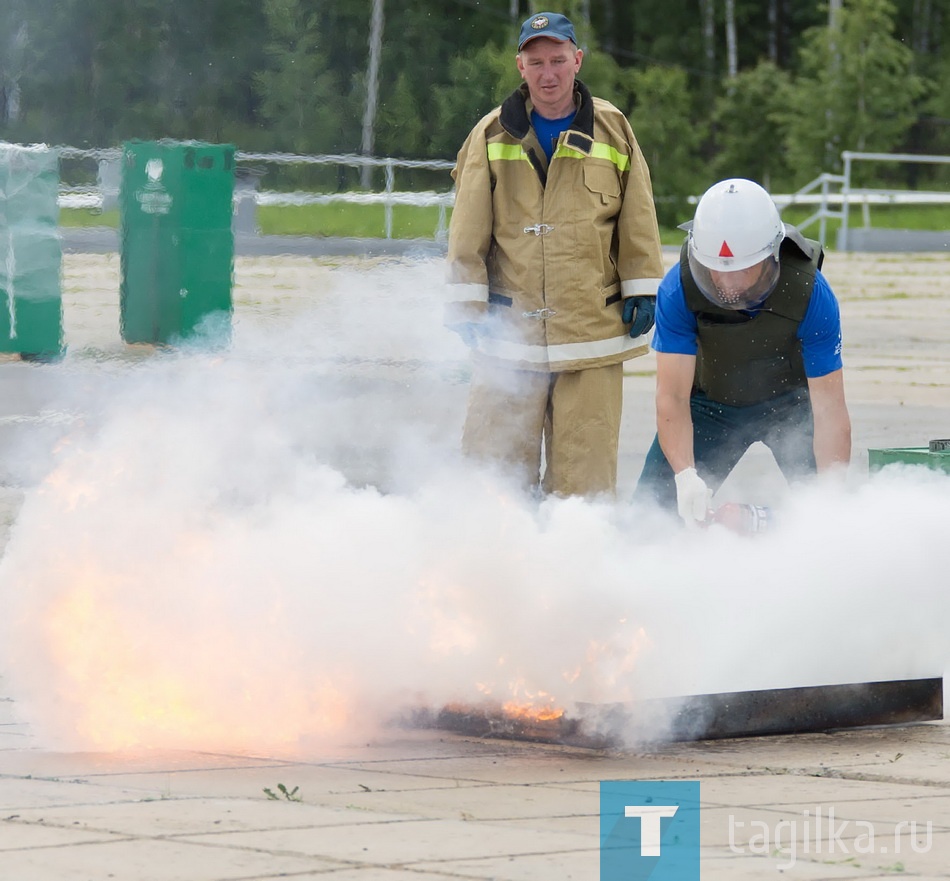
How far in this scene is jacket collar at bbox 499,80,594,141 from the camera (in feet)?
19.3

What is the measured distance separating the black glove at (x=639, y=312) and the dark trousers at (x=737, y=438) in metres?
0.44

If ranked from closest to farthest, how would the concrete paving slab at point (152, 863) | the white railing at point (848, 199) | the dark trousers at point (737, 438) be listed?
the concrete paving slab at point (152, 863)
the dark trousers at point (737, 438)
the white railing at point (848, 199)

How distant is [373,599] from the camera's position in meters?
4.63

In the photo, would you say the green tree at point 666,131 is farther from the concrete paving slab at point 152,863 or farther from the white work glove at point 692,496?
the concrete paving slab at point 152,863

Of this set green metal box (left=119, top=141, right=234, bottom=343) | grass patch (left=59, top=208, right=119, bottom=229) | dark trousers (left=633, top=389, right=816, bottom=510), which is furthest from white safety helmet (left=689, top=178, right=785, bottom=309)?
grass patch (left=59, top=208, right=119, bottom=229)

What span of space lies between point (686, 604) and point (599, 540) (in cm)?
31

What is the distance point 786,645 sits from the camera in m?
4.91

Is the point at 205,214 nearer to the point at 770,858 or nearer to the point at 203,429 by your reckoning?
the point at 203,429

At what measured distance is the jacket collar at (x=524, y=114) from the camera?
5895 millimetres

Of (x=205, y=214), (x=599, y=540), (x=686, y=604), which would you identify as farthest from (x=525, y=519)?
(x=205, y=214)

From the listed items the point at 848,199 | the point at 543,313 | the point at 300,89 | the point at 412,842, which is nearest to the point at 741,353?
the point at 543,313

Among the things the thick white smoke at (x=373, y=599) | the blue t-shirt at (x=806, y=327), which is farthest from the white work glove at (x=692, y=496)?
the blue t-shirt at (x=806, y=327)

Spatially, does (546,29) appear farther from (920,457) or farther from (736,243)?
(920,457)

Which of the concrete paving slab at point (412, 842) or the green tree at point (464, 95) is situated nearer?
the concrete paving slab at point (412, 842)
